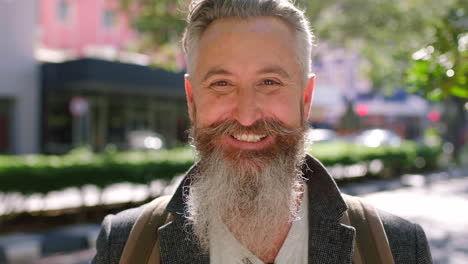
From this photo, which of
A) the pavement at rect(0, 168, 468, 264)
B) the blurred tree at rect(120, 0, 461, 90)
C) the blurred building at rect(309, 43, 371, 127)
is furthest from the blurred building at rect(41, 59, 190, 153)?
the pavement at rect(0, 168, 468, 264)

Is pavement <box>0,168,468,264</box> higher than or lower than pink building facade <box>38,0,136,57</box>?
lower

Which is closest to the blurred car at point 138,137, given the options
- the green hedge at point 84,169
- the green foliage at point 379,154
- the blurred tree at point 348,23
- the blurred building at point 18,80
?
the blurred building at point 18,80

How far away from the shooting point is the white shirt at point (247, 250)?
1419 millimetres

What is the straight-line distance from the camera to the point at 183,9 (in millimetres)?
1660

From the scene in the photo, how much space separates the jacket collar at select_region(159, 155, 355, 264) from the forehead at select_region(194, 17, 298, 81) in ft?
1.49

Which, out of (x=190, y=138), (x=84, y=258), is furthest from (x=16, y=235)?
(x=190, y=138)

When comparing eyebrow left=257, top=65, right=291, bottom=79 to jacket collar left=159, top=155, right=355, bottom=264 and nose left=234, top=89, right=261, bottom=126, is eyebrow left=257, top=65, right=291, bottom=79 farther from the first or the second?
jacket collar left=159, top=155, right=355, bottom=264

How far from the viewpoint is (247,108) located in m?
1.41

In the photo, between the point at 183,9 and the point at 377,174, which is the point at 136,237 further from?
the point at 377,174

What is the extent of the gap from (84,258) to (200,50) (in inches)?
203

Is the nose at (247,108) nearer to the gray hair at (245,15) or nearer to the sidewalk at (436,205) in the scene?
the gray hair at (245,15)

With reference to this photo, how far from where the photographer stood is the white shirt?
1419mm

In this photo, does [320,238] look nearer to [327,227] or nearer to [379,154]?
[327,227]

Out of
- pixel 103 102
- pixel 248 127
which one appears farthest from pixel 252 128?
pixel 103 102
